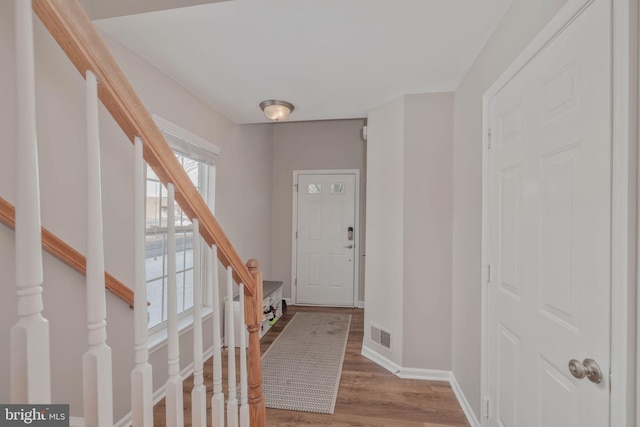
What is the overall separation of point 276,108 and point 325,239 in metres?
2.33

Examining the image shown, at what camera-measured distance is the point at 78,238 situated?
156cm

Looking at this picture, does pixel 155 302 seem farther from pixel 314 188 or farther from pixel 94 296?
pixel 314 188

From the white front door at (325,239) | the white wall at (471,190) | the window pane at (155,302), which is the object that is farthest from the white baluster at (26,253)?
the white front door at (325,239)

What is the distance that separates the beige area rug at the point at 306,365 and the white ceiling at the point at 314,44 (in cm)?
234

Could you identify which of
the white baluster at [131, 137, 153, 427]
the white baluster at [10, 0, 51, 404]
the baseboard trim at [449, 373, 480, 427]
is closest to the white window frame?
the white baluster at [131, 137, 153, 427]

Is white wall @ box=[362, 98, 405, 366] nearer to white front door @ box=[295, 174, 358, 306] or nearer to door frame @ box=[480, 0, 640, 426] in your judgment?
white front door @ box=[295, 174, 358, 306]

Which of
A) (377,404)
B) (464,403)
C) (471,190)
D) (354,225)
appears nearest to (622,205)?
(471,190)

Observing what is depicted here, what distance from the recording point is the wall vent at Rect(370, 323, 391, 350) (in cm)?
260

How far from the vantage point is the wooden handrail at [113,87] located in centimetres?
58

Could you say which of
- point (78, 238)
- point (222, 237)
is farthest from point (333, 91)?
point (78, 238)

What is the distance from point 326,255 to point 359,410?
2.56 meters

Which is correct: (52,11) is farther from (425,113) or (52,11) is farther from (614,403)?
(425,113)

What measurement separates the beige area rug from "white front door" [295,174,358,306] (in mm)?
673

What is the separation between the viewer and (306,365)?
2619mm
